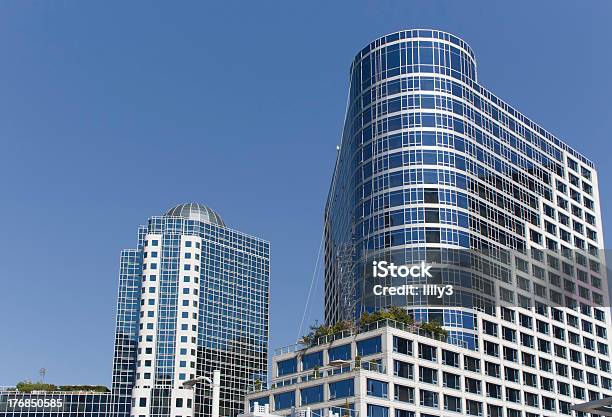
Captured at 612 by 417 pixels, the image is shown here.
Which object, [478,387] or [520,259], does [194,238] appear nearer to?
[520,259]

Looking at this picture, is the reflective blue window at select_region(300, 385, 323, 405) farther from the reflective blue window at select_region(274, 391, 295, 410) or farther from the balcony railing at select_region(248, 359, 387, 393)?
the reflective blue window at select_region(274, 391, 295, 410)

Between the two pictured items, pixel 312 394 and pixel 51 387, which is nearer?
pixel 312 394

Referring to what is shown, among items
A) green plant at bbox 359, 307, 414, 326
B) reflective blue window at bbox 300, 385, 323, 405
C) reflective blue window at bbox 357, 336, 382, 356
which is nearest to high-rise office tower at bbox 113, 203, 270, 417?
reflective blue window at bbox 300, 385, 323, 405

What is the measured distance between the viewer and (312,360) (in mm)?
106812

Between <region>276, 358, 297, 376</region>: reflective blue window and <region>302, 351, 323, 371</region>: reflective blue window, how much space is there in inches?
78.7

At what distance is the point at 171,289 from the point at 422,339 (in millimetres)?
94398

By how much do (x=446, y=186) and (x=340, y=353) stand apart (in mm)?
31348

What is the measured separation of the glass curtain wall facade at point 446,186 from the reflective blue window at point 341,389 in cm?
1960

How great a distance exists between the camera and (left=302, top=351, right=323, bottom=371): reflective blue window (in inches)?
4156

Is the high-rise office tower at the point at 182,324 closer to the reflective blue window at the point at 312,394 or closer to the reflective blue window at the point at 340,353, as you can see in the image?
the reflective blue window at the point at 312,394

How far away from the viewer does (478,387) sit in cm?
10888

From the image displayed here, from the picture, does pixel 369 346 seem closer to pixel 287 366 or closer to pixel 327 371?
pixel 327 371

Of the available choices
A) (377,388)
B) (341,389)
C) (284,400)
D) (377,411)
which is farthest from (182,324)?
(377,411)

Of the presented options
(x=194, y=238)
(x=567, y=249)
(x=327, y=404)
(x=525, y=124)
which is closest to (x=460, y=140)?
(x=525, y=124)
